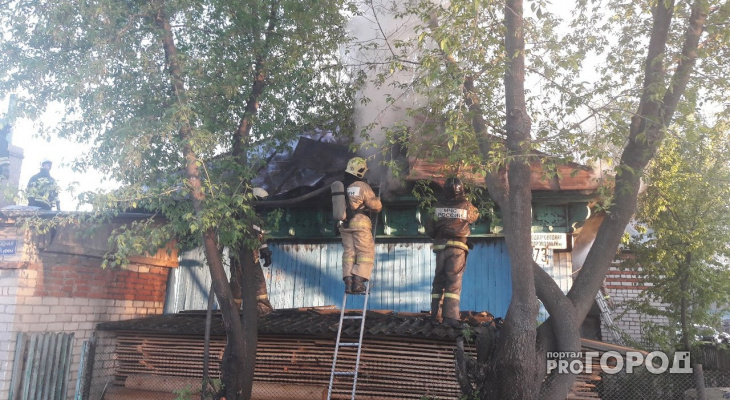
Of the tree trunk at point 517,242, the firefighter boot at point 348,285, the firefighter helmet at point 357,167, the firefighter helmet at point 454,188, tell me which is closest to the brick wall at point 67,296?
the firefighter boot at point 348,285

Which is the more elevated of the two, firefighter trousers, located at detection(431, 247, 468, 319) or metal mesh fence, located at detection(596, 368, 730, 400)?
firefighter trousers, located at detection(431, 247, 468, 319)

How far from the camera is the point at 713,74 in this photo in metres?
5.91

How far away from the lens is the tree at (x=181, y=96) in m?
6.04

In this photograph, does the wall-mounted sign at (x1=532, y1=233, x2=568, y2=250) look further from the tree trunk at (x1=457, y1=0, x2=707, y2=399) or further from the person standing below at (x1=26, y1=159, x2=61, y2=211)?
the person standing below at (x1=26, y1=159, x2=61, y2=211)

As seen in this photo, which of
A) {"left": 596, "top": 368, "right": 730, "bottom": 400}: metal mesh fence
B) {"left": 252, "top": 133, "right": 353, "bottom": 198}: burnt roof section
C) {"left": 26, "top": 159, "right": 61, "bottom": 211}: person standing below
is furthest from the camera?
{"left": 252, "top": 133, "right": 353, "bottom": 198}: burnt roof section

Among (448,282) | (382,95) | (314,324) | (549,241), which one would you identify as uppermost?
(382,95)

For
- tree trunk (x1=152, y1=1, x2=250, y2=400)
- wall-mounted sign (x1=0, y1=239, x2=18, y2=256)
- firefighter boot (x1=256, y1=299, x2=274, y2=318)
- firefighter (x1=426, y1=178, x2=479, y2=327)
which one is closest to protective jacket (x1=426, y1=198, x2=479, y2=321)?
firefighter (x1=426, y1=178, x2=479, y2=327)

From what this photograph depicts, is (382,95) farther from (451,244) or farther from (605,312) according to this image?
(605,312)

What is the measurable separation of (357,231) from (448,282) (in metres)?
1.42

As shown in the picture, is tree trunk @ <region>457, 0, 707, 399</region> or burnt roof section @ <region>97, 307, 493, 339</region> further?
burnt roof section @ <region>97, 307, 493, 339</region>

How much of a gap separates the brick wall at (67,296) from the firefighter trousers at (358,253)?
3.60 m

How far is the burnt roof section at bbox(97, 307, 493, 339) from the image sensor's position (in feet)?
21.8

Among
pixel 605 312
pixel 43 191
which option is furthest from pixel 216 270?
pixel 605 312

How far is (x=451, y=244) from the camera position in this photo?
23.9 feet
